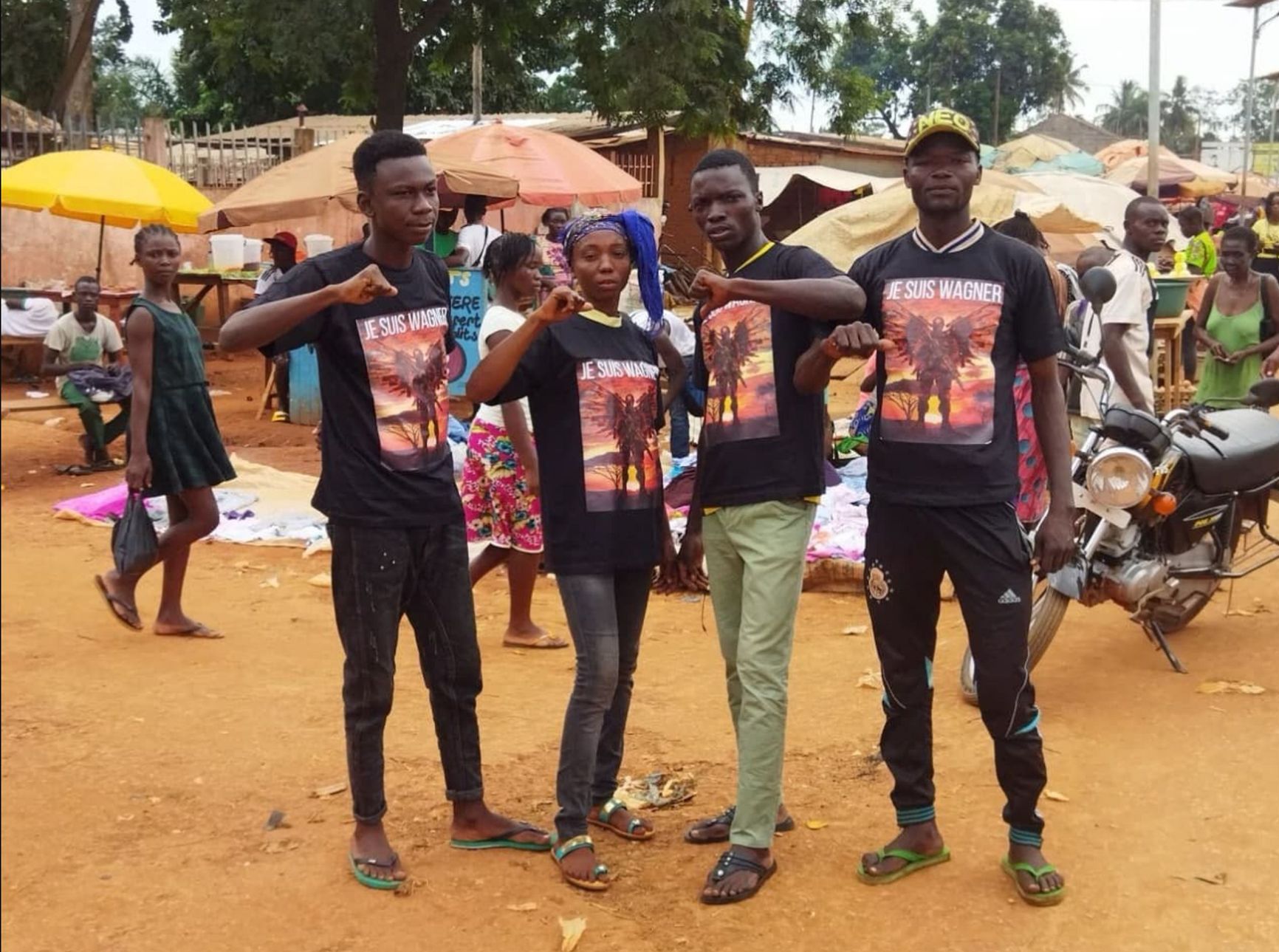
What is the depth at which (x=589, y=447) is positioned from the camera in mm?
3604

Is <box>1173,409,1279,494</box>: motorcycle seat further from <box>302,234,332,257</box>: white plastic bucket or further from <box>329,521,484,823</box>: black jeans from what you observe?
<box>302,234,332,257</box>: white plastic bucket

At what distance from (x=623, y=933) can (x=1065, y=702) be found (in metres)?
2.53

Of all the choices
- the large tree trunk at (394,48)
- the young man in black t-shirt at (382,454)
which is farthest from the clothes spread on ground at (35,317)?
the young man in black t-shirt at (382,454)

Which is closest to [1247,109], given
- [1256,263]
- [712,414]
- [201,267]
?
[1256,263]

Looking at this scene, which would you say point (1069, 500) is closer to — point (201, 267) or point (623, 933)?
point (623, 933)

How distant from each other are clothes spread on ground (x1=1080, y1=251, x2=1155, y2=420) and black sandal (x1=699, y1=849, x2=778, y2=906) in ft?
11.2

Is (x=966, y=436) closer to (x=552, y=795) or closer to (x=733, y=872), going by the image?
(x=733, y=872)

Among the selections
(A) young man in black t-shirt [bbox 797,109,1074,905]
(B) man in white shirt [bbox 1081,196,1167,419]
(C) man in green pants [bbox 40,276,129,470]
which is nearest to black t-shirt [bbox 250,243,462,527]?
(A) young man in black t-shirt [bbox 797,109,1074,905]

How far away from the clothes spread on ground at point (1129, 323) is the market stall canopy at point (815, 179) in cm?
1642

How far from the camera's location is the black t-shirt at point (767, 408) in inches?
139

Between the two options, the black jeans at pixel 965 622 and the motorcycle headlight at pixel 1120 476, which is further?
the motorcycle headlight at pixel 1120 476

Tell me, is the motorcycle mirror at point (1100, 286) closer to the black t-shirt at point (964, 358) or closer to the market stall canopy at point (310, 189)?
the black t-shirt at point (964, 358)

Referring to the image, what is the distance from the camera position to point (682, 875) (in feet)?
12.2

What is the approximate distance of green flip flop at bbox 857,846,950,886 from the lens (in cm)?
367
